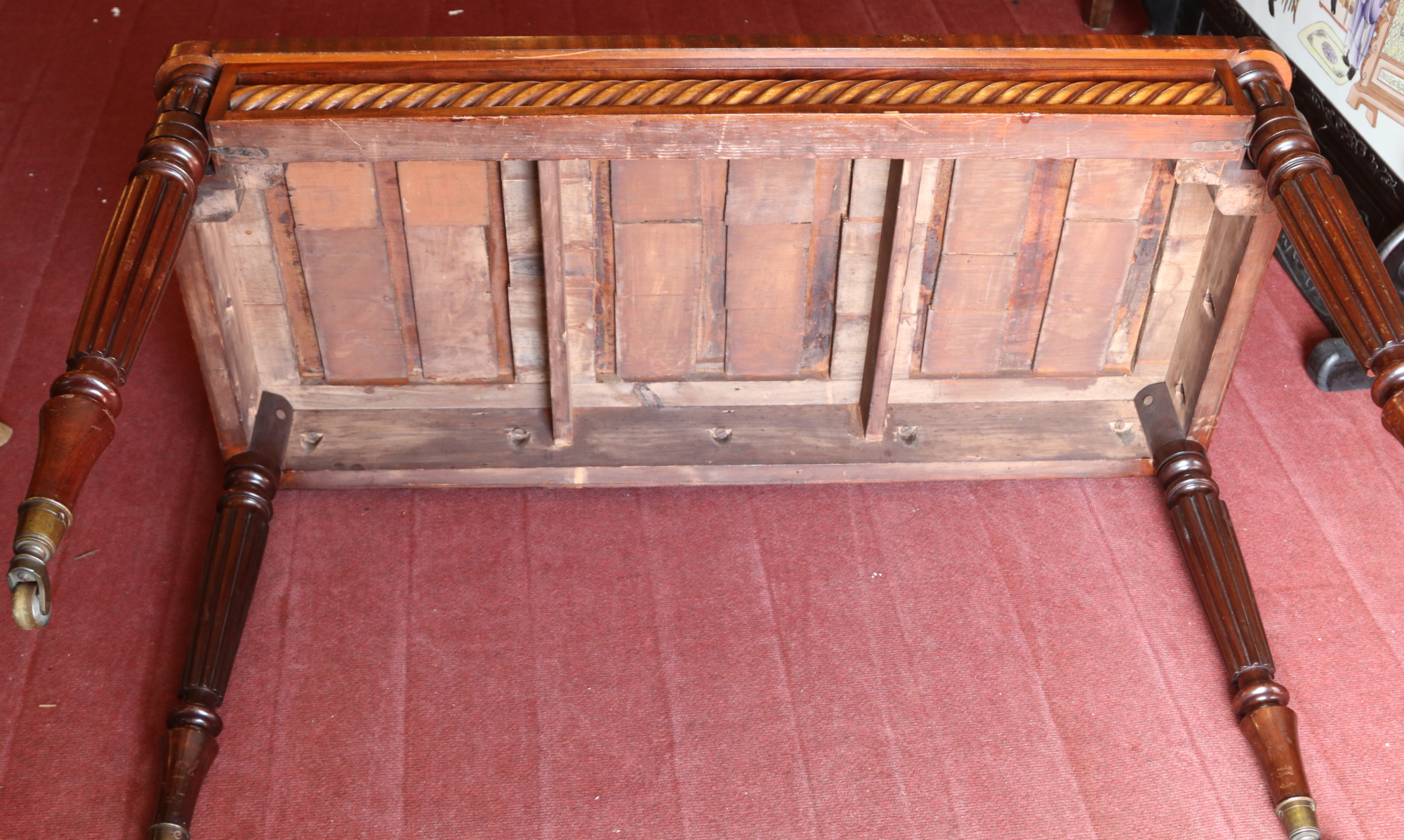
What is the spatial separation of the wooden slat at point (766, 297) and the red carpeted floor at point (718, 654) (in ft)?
0.86

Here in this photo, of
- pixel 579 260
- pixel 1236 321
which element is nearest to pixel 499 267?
pixel 579 260

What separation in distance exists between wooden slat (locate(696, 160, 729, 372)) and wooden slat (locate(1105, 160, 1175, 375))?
650 mm

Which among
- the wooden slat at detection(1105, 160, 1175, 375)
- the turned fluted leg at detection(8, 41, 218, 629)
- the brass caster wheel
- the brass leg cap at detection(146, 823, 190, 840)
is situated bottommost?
the brass leg cap at detection(146, 823, 190, 840)

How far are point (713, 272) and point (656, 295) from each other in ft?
0.32

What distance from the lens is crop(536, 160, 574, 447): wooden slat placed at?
178cm

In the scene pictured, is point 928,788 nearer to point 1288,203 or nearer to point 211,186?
point 1288,203

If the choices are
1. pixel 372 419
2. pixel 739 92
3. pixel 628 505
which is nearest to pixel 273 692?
pixel 372 419

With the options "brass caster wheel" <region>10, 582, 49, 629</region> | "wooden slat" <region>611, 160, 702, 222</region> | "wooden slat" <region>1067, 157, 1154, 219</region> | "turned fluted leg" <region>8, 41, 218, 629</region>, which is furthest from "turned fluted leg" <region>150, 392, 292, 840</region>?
"wooden slat" <region>1067, 157, 1154, 219</region>

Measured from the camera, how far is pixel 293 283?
1977 mm

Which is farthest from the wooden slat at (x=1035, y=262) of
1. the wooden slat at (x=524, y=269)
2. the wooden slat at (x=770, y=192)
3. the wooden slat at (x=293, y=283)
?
the wooden slat at (x=293, y=283)

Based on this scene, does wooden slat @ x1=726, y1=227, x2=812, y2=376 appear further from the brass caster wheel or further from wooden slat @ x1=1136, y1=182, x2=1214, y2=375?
the brass caster wheel

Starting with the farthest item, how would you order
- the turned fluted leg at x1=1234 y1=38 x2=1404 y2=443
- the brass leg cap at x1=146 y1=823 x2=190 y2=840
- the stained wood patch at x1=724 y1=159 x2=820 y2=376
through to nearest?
the stained wood patch at x1=724 y1=159 x2=820 y2=376 < the brass leg cap at x1=146 y1=823 x2=190 y2=840 < the turned fluted leg at x1=1234 y1=38 x2=1404 y2=443

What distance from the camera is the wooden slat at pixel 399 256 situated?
6.11 ft

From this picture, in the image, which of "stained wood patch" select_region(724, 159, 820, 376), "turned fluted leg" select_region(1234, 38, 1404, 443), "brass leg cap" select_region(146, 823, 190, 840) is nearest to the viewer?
"turned fluted leg" select_region(1234, 38, 1404, 443)
